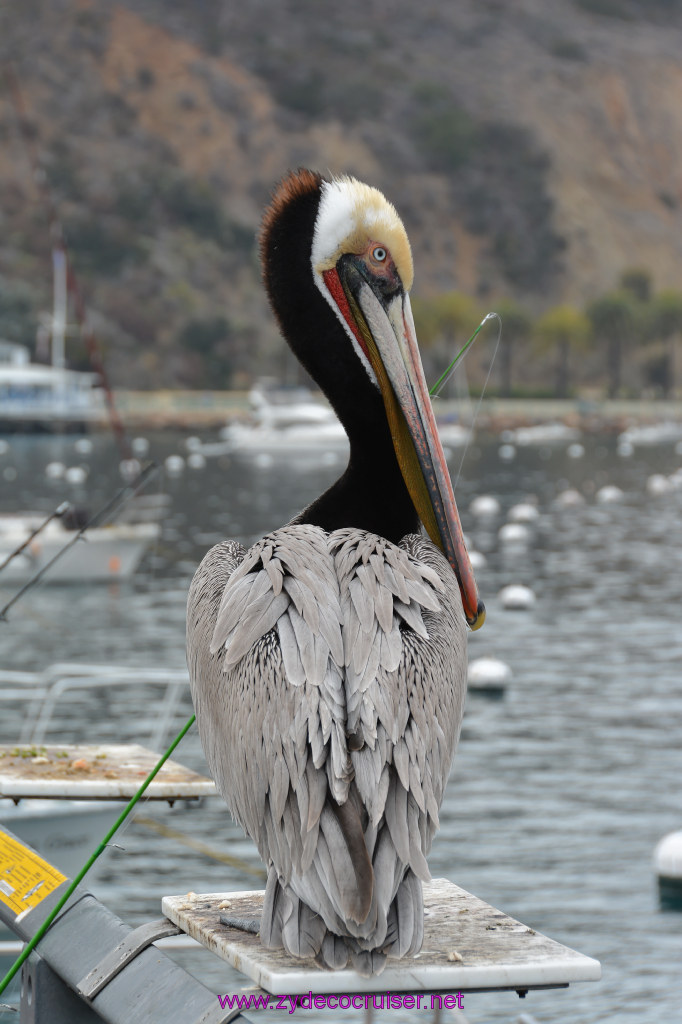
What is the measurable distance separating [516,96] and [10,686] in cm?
9212

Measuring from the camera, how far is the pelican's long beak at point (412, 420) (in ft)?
9.01

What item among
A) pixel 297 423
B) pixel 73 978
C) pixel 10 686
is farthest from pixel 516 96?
pixel 73 978

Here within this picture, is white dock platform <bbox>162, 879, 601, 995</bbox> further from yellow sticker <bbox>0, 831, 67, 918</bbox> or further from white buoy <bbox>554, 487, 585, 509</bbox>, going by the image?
white buoy <bbox>554, 487, 585, 509</bbox>

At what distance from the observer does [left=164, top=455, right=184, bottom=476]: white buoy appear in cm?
3938

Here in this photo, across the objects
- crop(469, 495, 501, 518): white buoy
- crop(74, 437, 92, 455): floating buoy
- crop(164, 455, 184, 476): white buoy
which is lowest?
crop(469, 495, 501, 518): white buoy

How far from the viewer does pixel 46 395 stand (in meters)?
60.0

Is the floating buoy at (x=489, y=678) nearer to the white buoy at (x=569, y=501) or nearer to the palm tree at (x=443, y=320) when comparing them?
the white buoy at (x=569, y=501)

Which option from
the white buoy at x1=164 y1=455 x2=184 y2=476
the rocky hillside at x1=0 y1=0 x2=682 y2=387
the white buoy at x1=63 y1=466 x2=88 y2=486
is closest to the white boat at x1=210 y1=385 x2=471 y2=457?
the white buoy at x1=164 y1=455 x2=184 y2=476

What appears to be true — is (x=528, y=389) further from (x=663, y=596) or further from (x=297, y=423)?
(x=663, y=596)

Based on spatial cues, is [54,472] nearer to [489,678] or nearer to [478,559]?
[478,559]

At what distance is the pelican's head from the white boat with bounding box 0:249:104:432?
2126 inches

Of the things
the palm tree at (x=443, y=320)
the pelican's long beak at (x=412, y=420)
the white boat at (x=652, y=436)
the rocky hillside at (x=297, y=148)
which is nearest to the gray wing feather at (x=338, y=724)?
the pelican's long beak at (x=412, y=420)

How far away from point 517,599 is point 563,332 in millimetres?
61240

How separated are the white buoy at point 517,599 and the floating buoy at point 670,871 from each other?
928 centimetres
